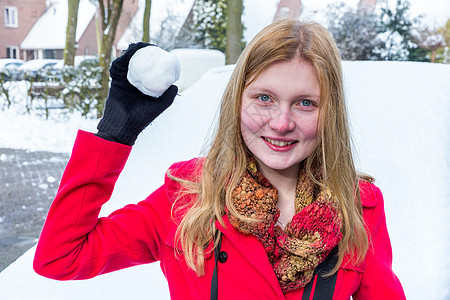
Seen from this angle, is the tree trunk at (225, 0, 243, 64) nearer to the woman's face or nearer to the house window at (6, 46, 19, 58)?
the house window at (6, 46, 19, 58)

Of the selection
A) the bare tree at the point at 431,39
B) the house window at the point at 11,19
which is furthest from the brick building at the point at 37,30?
the bare tree at the point at 431,39

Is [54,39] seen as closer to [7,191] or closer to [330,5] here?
[330,5]

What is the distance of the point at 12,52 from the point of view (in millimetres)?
9672

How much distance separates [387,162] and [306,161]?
2.58 ft

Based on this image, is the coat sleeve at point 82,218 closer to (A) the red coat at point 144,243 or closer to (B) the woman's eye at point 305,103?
(A) the red coat at point 144,243

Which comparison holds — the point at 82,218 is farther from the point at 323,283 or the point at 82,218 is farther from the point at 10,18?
the point at 10,18

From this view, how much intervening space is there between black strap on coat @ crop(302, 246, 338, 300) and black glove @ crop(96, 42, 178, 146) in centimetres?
52

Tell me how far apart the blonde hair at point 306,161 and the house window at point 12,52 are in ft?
29.9

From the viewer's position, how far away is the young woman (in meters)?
0.91

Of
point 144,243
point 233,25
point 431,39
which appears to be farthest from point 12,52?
point 144,243

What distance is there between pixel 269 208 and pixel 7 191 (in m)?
4.87

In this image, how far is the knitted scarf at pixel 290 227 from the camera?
1.03 meters

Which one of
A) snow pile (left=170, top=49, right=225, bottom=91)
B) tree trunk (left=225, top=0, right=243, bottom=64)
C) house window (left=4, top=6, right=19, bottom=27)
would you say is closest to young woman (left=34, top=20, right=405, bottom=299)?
snow pile (left=170, top=49, right=225, bottom=91)

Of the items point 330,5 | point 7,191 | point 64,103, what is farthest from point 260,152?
point 330,5
